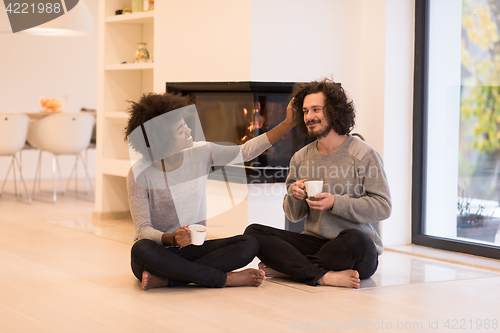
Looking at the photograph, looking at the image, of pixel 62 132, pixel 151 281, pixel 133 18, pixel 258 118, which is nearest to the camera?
pixel 151 281

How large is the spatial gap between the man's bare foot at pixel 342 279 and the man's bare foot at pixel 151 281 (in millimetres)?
661

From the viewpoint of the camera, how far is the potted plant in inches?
127

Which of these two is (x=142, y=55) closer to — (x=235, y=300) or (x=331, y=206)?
(x=331, y=206)

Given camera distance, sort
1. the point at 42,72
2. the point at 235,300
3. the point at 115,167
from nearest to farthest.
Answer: the point at 235,300 → the point at 115,167 → the point at 42,72

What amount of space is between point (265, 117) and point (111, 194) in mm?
1645

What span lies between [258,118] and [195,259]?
1.24m

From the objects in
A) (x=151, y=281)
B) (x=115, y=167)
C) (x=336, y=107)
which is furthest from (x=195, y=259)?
(x=115, y=167)

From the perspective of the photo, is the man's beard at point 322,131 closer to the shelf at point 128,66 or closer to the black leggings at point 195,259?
the black leggings at point 195,259

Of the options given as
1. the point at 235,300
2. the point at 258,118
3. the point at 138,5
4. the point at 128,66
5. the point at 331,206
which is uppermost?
the point at 138,5

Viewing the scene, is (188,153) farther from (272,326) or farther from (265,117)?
(265,117)

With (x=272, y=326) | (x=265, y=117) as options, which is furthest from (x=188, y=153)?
(x=265, y=117)

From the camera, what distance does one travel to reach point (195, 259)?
97.9 inches

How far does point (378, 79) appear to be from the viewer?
11.6 ft

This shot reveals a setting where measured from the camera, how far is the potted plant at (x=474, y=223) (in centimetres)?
323
